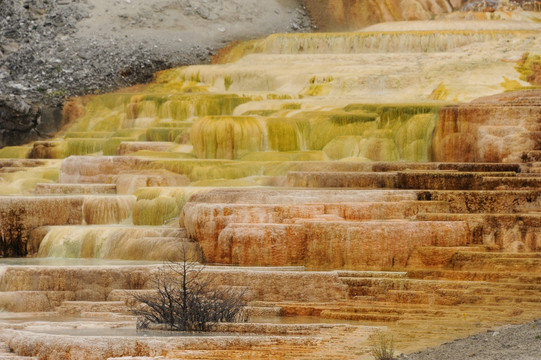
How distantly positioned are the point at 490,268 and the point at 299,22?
24220 millimetres

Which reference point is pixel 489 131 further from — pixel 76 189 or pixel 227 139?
pixel 76 189

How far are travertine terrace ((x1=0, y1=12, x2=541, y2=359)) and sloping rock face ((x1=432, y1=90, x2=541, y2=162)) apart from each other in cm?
3

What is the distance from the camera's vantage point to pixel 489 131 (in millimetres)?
17641

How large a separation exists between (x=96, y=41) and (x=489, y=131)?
16.5 m

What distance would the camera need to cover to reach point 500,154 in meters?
17.4

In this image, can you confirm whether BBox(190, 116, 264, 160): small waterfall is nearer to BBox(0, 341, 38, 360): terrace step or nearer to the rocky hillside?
the rocky hillside

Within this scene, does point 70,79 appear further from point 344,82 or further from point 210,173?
point 210,173

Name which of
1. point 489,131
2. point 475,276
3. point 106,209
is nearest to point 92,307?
point 475,276

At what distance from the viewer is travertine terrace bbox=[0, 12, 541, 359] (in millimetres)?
10000

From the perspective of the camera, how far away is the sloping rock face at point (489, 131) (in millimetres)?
17250

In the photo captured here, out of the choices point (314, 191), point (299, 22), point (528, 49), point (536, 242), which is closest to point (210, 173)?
point (314, 191)

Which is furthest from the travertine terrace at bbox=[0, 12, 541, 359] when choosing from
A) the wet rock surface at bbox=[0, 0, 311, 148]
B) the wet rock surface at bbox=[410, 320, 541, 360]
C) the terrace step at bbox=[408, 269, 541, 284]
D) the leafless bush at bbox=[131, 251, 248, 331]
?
the wet rock surface at bbox=[0, 0, 311, 148]

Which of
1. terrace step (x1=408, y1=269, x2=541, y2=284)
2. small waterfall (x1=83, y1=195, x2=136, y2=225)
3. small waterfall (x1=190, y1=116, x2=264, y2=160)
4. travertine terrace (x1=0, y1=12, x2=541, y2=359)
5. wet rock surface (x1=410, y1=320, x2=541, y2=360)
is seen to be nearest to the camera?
wet rock surface (x1=410, y1=320, x2=541, y2=360)

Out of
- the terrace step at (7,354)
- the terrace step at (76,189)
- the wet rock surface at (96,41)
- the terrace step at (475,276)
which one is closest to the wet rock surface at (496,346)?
the terrace step at (475,276)
